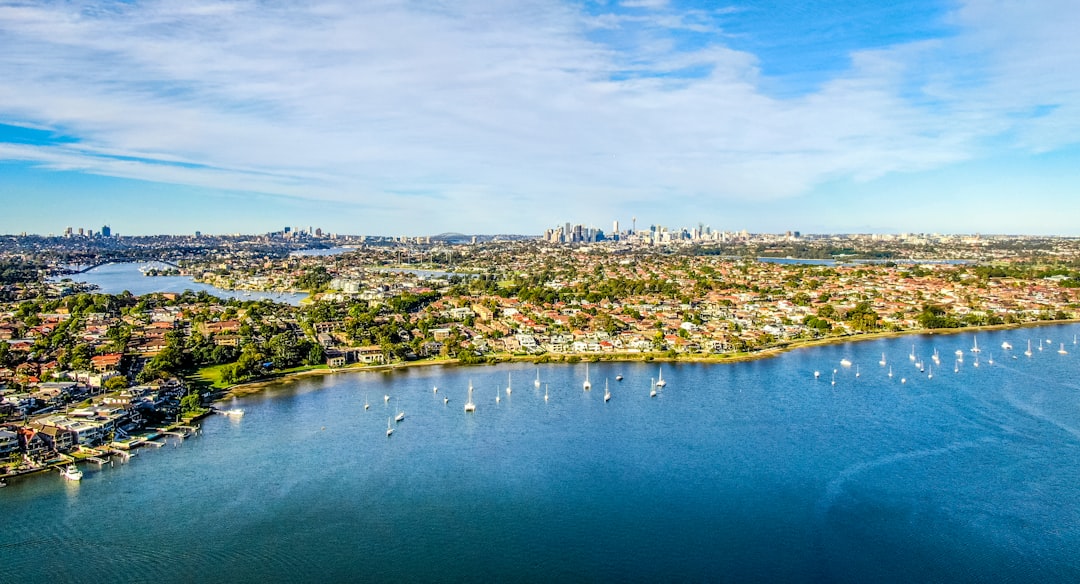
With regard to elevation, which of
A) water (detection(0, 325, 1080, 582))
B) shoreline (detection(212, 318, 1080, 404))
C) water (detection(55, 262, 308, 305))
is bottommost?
water (detection(0, 325, 1080, 582))

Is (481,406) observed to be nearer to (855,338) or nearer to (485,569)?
(485,569)

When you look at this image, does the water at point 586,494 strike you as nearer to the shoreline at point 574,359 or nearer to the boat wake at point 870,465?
the boat wake at point 870,465

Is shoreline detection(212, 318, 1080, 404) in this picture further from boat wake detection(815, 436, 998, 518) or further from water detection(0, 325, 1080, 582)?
boat wake detection(815, 436, 998, 518)

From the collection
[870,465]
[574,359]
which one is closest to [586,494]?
[870,465]

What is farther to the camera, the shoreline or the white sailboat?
the shoreline

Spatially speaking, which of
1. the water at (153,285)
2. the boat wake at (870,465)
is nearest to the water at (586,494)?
the boat wake at (870,465)

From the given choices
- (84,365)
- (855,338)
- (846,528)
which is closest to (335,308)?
(84,365)

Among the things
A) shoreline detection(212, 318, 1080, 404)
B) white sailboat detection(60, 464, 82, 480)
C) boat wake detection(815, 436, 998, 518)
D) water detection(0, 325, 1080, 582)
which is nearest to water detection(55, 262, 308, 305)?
shoreline detection(212, 318, 1080, 404)
